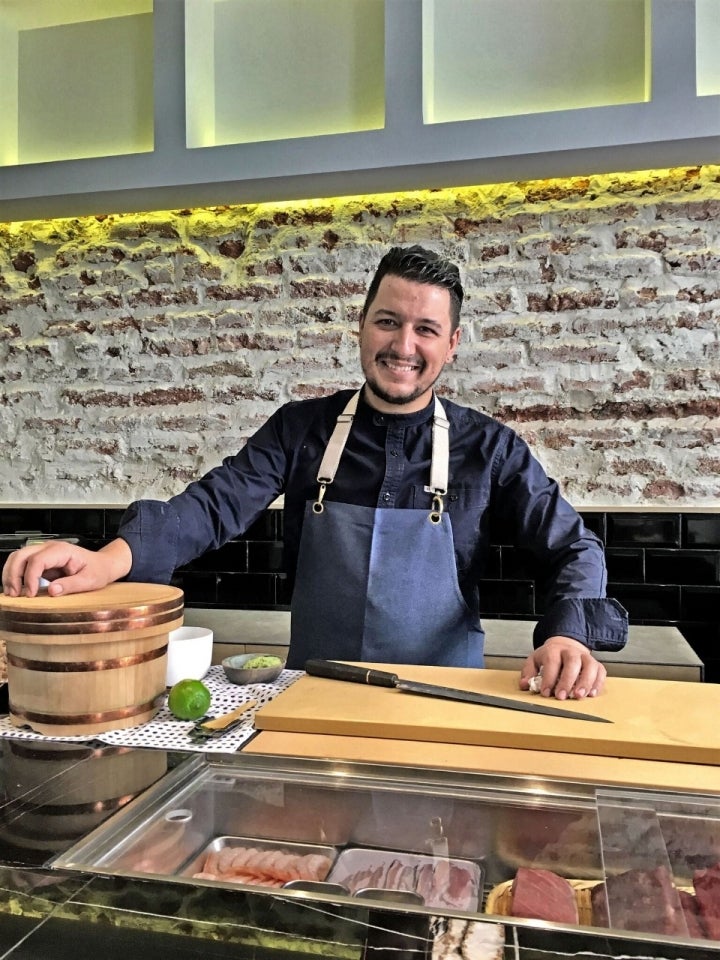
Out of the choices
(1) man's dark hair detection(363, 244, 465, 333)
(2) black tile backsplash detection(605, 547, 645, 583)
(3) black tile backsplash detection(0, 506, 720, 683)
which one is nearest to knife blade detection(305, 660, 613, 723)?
(1) man's dark hair detection(363, 244, 465, 333)

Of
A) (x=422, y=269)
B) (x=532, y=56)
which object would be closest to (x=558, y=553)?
(x=422, y=269)

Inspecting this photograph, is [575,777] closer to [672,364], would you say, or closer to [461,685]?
[461,685]

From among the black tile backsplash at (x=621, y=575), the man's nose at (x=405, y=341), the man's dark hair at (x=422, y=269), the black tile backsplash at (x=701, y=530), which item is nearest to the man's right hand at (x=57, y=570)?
the man's nose at (x=405, y=341)

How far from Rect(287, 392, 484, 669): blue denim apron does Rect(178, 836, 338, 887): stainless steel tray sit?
1092 mm

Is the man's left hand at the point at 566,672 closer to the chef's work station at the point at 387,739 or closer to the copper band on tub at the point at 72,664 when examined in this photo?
the chef's work station at the point at 387,739

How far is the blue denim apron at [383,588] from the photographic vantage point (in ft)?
6.45

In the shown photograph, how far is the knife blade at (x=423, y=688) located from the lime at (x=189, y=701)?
0.28 metres

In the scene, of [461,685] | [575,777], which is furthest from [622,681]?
[575,777]

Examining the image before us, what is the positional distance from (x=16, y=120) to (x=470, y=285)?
215 cm

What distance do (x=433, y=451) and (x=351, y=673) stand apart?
0.78m

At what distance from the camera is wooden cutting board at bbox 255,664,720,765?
44.7 inches

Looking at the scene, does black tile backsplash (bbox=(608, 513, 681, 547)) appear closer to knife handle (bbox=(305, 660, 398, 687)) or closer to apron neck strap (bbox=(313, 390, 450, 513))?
apron neck strap (bbox=(313, 390, 450, 513))

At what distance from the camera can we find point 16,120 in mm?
3564

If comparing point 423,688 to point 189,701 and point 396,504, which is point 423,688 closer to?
point 189,701
